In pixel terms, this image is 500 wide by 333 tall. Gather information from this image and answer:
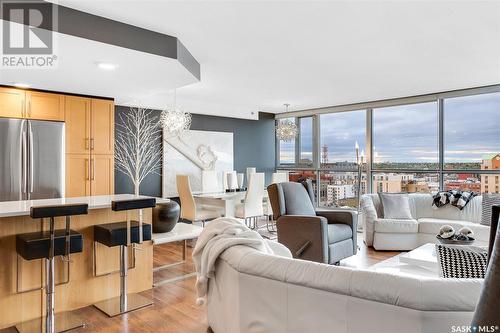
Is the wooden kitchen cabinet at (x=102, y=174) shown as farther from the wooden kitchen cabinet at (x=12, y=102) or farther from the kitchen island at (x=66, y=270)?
the kitchen island at (x=66, y=270)

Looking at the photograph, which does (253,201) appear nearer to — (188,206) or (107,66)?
(188,206)

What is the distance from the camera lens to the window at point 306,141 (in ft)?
26.1

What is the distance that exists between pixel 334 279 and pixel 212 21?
2.40 m

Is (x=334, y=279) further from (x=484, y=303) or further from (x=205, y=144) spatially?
(x=205, y=144)

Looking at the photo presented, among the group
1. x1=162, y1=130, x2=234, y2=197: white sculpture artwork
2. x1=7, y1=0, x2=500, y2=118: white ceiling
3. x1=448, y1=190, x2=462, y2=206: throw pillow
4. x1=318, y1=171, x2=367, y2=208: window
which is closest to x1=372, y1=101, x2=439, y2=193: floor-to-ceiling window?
x1=318, y1=171, x2=367, y2=208: window

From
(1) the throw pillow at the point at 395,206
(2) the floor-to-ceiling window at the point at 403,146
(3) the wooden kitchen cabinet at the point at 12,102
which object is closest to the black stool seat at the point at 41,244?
(3) the wooden kitchen cabinet at the point at 12,102

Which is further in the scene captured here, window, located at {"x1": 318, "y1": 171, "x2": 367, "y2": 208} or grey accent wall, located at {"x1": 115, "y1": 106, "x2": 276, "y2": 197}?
window, located at {"x1": 318, "y1": 171, "x2": 367, "y2": 208}

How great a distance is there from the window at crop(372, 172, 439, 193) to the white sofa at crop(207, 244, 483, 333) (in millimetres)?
5260

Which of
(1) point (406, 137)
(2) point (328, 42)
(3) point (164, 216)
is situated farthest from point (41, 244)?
(1) point (406, 137)

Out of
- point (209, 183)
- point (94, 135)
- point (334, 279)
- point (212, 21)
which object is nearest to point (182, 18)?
point (212, 21)

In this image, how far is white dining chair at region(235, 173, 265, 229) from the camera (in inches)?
225

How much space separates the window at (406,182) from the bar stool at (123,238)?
16.4 ft

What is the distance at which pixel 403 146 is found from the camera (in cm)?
654

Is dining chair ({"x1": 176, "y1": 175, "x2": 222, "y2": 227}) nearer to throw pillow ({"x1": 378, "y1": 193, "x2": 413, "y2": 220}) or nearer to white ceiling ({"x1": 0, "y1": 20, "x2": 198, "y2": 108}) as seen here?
white ceiling ({"x1": 0, "y1": 20, "x2": 198, "y2": 108})
